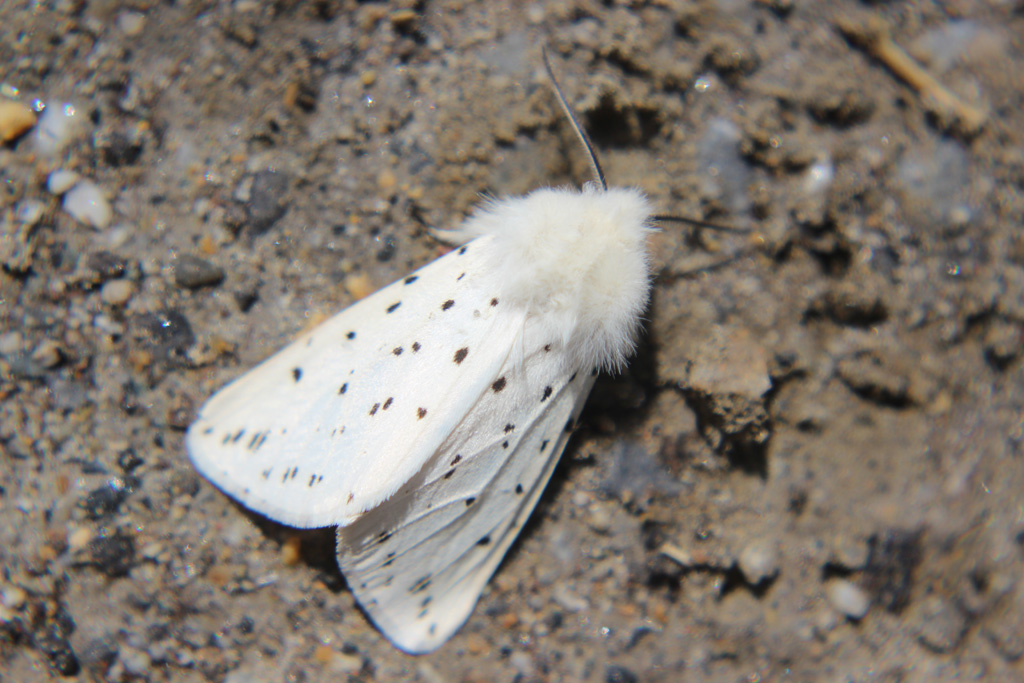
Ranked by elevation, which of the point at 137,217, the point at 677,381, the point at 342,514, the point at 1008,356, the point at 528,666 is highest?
the point at 137,217

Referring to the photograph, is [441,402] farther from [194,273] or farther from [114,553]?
[114,553]

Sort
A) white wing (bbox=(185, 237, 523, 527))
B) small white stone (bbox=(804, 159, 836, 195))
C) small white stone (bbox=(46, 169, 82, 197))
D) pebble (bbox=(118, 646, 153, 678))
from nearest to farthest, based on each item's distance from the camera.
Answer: white wing (bbox=(185, 237, 523, 527))
pebble (bbox=(118, 646, 153, 678))
small white stone (bbox=(46, 169, 82, 197))
small white stone (bbox=(804, 159, 836, 195))

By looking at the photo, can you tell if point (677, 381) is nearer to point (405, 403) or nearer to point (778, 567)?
point (778, 567)

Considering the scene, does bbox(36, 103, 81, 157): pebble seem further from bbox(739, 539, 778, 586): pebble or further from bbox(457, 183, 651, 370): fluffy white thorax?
bbox(739, 539, 778, 586): pebble

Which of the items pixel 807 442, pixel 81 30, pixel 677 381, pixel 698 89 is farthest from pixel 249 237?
pixel 807 442

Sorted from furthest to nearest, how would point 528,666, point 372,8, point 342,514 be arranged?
1. point 372,8
2. point 528,666
3. point 342,514

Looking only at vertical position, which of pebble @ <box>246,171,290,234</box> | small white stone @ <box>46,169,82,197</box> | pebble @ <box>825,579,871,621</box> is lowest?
pebble @ <box>825,579,871,621</box>

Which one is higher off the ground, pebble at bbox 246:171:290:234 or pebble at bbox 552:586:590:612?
pebble at bbox 246:171:290:234

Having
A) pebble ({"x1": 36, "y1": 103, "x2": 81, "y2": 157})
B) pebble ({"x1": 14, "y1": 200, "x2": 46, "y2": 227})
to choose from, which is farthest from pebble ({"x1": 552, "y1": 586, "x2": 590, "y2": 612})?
pebble ({"x1": 36, "y1": 103, "x2": 81, "y2": 157})
